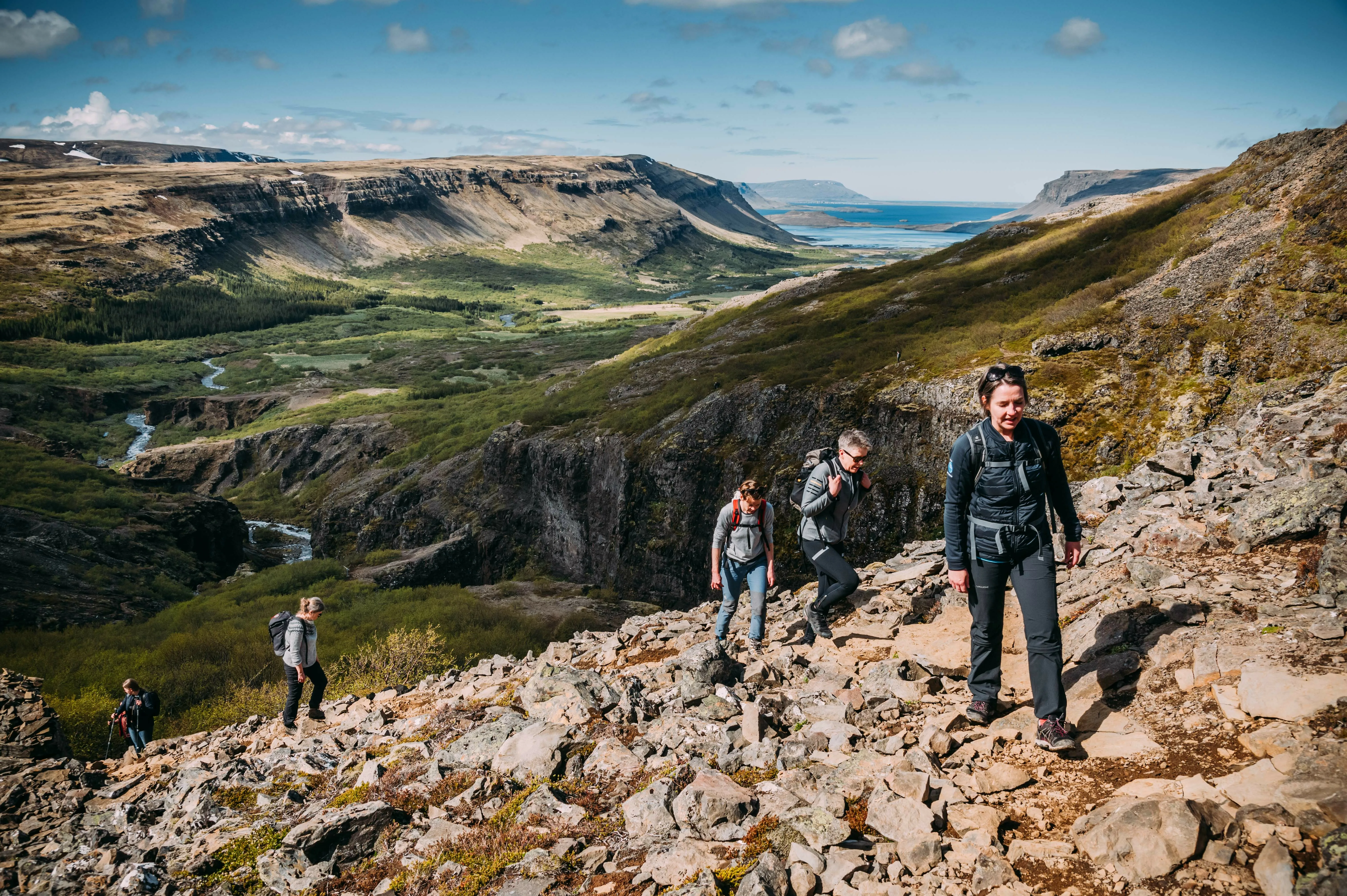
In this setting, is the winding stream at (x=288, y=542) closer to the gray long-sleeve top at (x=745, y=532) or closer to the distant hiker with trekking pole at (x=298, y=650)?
→ the distant hiker with trekking pole at (x=298, y=650)

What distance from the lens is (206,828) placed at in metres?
10.6

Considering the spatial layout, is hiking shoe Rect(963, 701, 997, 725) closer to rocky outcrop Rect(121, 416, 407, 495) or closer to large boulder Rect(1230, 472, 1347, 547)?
large boulder Rect(1230, 472, 1347, 547)

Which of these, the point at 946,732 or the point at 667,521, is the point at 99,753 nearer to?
the point at 946,732

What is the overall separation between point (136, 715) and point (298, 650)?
5549 millimetres

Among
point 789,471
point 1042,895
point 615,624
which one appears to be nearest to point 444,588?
point 615,624

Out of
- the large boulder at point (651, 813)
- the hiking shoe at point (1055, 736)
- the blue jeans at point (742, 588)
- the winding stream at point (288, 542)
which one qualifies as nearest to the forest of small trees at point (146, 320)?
the winding stream at point (288, 542)

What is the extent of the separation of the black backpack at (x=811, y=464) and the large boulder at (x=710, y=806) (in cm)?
471

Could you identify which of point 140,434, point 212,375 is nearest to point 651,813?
point 140,434

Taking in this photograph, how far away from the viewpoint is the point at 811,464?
11.9m

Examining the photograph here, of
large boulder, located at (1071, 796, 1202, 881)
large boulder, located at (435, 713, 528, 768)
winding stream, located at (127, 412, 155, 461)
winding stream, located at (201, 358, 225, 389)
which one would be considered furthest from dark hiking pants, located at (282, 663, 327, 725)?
winding stream, located at (201, 358, 225, 389)

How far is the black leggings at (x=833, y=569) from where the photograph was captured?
38.9ft

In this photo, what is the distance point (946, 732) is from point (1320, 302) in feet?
91.7

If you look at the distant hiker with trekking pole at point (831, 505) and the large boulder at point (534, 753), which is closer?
the large boulder at point (534, 753)

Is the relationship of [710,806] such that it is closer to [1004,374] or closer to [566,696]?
[566,696]
